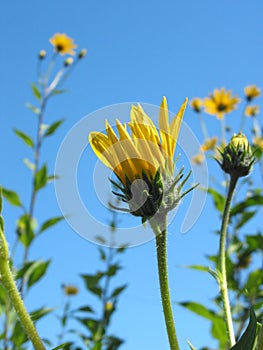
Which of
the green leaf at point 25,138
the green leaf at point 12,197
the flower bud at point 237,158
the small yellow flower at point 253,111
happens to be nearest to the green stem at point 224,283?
the flower bud at point 237,158

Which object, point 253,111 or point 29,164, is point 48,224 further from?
point 253,111

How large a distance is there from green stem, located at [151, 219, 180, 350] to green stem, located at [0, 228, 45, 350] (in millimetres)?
196

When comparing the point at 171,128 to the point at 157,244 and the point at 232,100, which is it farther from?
the point at 232,100

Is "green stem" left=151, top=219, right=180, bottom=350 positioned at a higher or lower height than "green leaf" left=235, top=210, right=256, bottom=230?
lower

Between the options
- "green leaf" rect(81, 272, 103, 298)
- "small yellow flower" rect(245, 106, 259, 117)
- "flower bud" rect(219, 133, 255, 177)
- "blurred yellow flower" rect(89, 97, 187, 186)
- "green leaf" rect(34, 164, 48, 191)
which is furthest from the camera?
"small yellow flower" rect(245, 106, 259, 117)

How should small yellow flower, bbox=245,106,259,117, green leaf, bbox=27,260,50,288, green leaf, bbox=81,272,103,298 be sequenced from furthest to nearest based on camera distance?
small yellow flower, bbox=245,106,259,117, green leaf, bbox=81,272,103,298, green leaf, bbox=27,260,50,288

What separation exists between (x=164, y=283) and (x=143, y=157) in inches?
9.0

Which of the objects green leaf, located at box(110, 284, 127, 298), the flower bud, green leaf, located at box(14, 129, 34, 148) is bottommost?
green leaf, located at box(110, 284, 127, 298)

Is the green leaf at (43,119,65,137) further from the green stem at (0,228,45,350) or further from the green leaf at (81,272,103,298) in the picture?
the green stem at (0,228,45,350)

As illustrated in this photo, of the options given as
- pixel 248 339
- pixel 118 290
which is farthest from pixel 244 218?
pixel 248 339

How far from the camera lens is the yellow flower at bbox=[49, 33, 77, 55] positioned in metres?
5.47

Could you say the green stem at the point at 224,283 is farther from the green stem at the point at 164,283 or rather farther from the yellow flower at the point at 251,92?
the yellow flower at the point at 251,92

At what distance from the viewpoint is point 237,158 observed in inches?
58.1

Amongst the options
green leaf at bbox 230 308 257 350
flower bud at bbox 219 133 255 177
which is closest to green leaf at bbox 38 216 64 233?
flower bud at bbox 219 133 255 177
